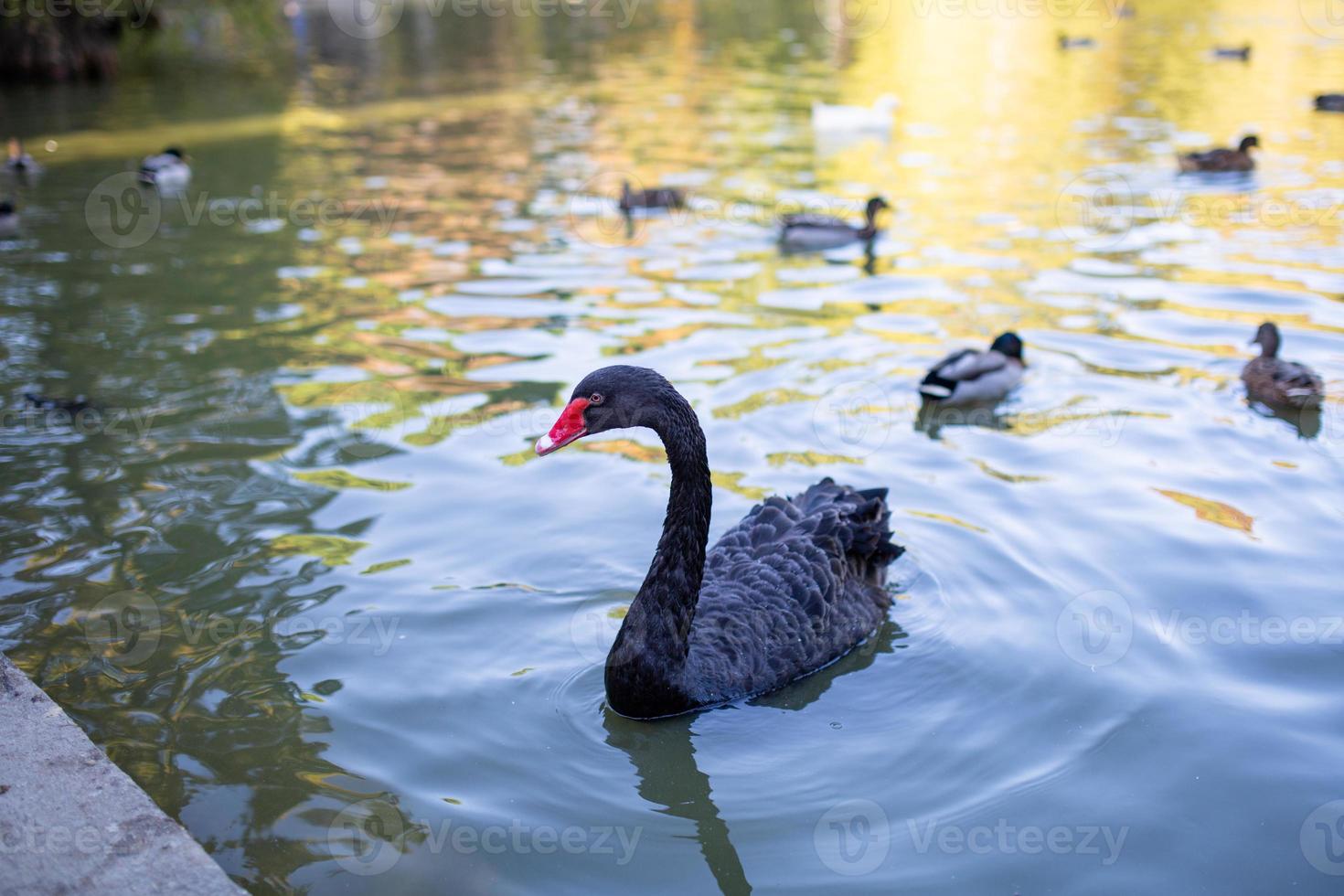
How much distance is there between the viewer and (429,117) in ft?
65.7

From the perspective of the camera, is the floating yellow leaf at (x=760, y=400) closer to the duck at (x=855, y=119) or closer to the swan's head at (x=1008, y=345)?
the swan's head at (x=1008, y=345)

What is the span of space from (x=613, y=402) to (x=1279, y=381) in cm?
547

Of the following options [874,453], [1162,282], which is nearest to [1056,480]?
[874,453]

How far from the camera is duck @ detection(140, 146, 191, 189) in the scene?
49.1 feet

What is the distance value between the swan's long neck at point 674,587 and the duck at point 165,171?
12330mm

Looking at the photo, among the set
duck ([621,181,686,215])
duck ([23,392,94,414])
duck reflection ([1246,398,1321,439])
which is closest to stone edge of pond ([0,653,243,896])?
duck ([23,392,94,414])

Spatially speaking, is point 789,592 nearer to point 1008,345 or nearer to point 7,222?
point 1008,345

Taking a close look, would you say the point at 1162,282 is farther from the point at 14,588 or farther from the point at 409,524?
the point at 14,588

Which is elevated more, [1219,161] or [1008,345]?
[1219,161]

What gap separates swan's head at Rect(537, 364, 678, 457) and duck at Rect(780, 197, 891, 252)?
7731 millimetres

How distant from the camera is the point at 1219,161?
14.4m

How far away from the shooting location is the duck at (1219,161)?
1443 cm

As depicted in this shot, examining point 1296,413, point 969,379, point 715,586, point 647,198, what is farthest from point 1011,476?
point 647,198

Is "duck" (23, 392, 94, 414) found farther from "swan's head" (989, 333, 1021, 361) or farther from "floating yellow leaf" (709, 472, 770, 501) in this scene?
"swan's head" (989, 333, 1021, 361)
